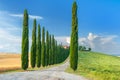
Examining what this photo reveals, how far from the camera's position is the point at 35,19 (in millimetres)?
62156

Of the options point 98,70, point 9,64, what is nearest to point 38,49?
point 98,70

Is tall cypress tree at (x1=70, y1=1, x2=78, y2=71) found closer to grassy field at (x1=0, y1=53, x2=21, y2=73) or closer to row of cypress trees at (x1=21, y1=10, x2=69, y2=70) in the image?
row of cypress trees at (x1=21, y1=10, x2=69, y2=70)

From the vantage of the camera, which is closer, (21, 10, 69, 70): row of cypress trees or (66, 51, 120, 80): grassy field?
(66, 51, 120, 80): grassy field

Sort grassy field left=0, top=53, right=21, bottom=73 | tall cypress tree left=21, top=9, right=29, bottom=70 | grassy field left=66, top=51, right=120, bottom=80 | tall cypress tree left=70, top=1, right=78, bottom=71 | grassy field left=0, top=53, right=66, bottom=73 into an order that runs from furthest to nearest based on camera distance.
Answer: grassy field left=0, top=53, right=21, bottom=73 < grassy field left=0, top=53, right=66, bottom=73 < tall cypress tree left=21, top=9, right=29, bottom=70 < tall cypress tree left=70, top=1, right=78, bottom=71 < grassy field left=66, top=51, right=120, bottom=80

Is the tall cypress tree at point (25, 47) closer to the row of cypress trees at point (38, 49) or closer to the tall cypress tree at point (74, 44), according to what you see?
the row of cypress trees at point (38, 49)

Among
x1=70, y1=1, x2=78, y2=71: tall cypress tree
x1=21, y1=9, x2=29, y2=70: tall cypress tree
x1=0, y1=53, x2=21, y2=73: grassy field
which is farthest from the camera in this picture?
x1=0, y1=53, x2=21, y2=73: grassy field

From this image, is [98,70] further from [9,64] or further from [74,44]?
[9,64]

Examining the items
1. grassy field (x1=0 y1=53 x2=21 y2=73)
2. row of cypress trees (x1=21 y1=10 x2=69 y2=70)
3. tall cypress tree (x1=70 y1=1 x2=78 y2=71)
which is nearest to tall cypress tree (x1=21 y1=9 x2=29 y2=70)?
row of cypress trees (x1=21 y1=10 x2=69 y2=70)

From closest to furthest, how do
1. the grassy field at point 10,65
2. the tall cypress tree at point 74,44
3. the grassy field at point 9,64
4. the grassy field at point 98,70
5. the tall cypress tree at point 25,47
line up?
1. the grassy field at point 98,70
2. the tall cypress tree at point 74,44
3. the tall cypress tree at point 25,47
4. the grassy field at point 10,65
5. the grassy field at point 9,64

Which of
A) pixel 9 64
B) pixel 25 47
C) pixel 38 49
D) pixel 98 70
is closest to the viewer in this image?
pixel 25 47

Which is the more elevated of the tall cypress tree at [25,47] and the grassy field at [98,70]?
the tall cypress tree at [25,47]

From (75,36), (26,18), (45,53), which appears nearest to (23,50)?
(26,18)

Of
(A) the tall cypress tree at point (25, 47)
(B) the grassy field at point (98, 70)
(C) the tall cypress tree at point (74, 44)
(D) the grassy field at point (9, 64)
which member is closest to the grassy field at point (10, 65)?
(D) the grassy field at point (9, 64)

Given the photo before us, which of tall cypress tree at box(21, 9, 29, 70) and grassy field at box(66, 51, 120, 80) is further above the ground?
tall cypress tree at box(21, 9, 29, 70)
